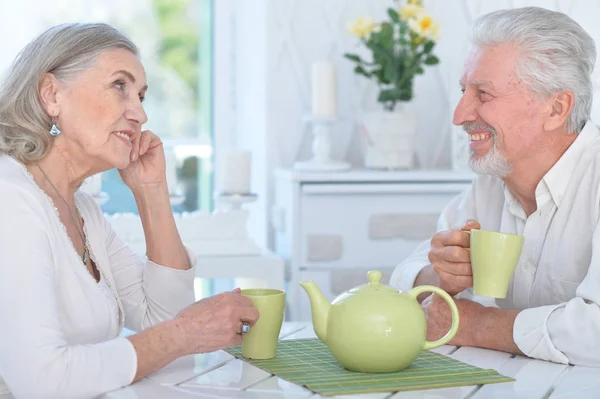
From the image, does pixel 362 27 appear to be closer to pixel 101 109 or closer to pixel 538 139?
pixel 538 139

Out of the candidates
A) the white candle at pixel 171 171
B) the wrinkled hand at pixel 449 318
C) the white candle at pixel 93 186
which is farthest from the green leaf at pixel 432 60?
the wrinkled hand at pixel 449 318

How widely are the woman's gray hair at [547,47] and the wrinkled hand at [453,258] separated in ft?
1.18

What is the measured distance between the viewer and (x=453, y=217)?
81.3 inches

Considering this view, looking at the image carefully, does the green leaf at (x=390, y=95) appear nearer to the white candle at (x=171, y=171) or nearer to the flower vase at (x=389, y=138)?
the flower vase at (x=389, y=138)

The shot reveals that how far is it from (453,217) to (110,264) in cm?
76

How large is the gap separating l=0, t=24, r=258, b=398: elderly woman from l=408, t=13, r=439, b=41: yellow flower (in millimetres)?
1473

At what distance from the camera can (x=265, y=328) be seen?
1.45 m

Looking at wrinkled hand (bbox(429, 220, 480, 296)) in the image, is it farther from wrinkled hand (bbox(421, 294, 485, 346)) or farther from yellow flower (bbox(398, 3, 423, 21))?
yellow flower (bbox(398, 3, 423, 21))

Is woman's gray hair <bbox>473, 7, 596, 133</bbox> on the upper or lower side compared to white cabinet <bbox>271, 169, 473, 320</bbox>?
upper

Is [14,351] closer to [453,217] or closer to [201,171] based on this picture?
[453,217]

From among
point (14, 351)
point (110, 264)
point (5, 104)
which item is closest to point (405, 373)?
point (14, 351)

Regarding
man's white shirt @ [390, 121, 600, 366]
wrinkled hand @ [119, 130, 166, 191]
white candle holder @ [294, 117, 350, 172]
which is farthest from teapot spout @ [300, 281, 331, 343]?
white candle holder @ [294, 117, 350, 172]

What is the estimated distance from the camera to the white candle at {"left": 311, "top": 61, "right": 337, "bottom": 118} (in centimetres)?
314

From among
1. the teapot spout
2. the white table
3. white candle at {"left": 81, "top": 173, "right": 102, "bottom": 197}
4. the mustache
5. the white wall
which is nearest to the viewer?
the white table
